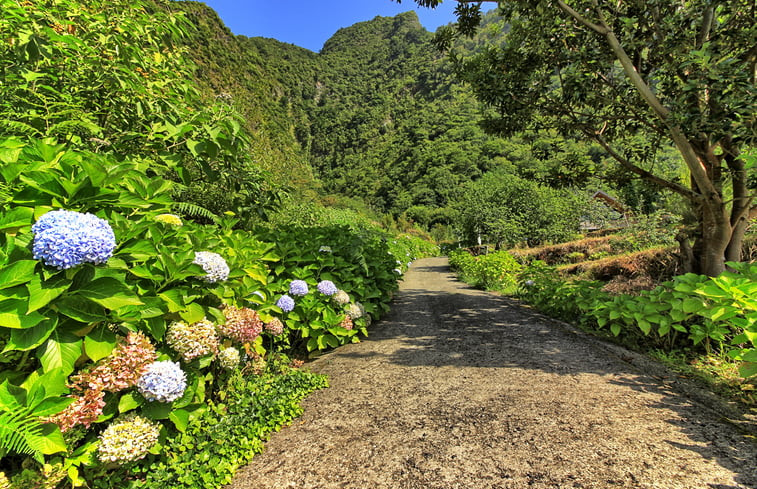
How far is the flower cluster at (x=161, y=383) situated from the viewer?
1290mm

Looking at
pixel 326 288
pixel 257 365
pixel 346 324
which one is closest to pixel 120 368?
pixel 257 365

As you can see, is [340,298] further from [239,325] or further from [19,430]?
[19,430]

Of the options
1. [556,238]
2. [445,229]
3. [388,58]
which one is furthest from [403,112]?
[556,238]

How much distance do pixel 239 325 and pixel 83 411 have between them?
2.60 feet

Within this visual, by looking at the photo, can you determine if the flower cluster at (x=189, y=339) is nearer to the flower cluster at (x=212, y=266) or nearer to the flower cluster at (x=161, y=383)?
the flower cluster at (x=161, y=383)

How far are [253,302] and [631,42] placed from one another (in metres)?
5.37

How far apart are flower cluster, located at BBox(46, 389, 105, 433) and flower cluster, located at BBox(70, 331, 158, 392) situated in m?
0.03

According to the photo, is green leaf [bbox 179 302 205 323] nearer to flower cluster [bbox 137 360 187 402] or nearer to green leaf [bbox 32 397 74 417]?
flower cluster [bbox 137 360 187 402]

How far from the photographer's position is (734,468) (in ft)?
4.62

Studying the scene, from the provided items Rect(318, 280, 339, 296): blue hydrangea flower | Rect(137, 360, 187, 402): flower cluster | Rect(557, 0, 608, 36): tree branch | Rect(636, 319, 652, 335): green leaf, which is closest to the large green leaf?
Rect(137, 360, 187, 402): flower cluster

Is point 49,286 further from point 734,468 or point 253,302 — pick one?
point 734,468

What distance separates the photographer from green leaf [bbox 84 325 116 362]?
1131mm

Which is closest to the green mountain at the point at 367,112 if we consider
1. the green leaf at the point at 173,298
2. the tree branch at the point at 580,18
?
the tree branch at the point at 580,18

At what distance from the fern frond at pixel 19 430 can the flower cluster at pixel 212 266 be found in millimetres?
825
